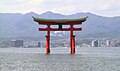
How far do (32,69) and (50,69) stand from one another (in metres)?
2.09

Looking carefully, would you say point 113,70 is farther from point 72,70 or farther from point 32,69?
point 32,69

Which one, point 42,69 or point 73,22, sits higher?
point 73,22

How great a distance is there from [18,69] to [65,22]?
3772 centimetres

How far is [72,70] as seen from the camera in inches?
1763

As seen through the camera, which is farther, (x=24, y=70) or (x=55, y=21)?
(x=55, y=21)

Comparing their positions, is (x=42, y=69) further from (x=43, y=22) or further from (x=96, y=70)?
(x=43, y=22)

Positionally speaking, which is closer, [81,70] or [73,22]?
[81,70]

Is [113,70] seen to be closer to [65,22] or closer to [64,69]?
[64,69]

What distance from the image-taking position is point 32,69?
149 feet

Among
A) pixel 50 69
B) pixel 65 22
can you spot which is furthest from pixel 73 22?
pixel 50 69

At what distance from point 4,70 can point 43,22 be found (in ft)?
129

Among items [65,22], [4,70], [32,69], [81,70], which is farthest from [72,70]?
[65,22]

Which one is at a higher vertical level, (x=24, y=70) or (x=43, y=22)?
(x=43, y=22)

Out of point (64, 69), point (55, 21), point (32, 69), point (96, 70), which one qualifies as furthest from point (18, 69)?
point (55, 21)
